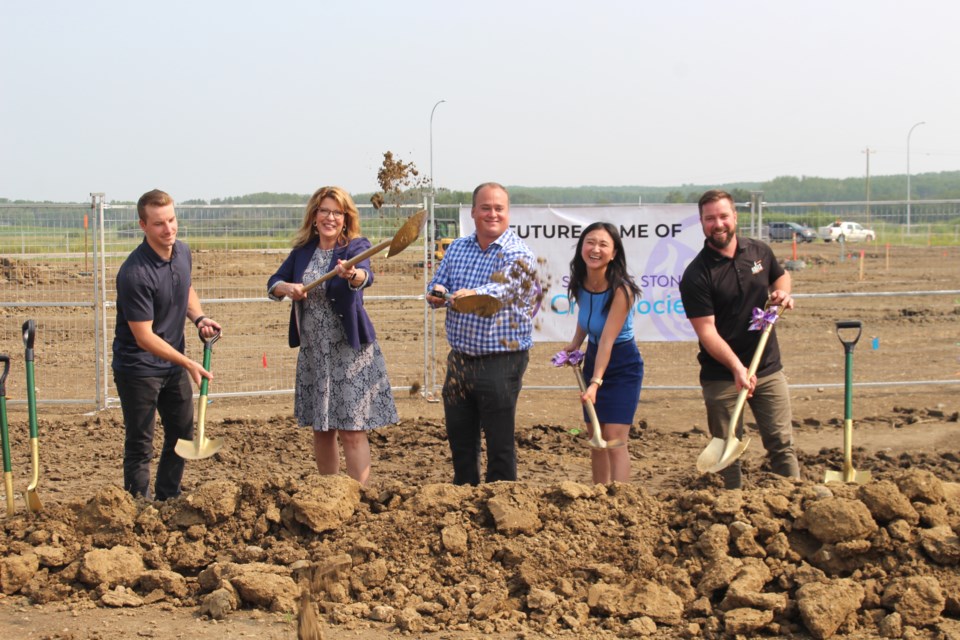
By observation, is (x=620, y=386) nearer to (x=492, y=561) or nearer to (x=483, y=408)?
(x=483, y=408)

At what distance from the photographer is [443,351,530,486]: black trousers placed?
536cm

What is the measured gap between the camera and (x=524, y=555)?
4699mm

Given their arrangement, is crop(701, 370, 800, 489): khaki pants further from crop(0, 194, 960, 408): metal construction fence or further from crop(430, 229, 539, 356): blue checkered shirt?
crop(0, 194, 960, 408): metal construction fence

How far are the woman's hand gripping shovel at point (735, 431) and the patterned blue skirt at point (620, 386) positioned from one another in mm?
470

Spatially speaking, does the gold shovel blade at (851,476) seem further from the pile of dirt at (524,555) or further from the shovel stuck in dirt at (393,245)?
the shovel stuck in dirt at (393,245)

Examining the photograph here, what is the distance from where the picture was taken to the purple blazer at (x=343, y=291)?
5500 mm

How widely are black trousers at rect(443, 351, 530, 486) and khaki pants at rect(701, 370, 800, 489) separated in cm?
106

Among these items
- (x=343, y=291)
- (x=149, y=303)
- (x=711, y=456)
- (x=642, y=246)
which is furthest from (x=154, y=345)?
(x=642, y=246)

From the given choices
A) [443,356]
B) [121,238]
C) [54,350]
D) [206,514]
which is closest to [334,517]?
[206,514]

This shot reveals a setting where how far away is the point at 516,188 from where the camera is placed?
3204 inches

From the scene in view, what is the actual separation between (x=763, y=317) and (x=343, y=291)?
2.25 m

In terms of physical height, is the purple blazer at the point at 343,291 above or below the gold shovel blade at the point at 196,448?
above

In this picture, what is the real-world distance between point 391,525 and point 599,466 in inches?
50.2

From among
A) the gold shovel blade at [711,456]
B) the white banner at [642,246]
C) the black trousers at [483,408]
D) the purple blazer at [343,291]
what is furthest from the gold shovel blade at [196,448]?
the white banner at [642,246]
